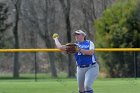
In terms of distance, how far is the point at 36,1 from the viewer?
137 ft

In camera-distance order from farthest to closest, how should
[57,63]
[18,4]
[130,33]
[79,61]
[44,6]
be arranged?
[44,6], [18,4], [57,63], [130,33], [79,61]

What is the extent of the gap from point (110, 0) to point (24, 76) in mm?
15628

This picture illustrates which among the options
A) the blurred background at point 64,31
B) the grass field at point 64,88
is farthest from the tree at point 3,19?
the grass field at point 64,88

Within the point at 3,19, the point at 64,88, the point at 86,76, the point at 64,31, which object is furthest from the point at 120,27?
the point at 86,76

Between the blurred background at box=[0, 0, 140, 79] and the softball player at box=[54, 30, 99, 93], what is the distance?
15.2 metres

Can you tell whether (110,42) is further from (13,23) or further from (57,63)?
(13,23)

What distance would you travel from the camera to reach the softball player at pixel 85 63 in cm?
1153

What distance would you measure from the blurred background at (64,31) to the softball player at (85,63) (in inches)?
599

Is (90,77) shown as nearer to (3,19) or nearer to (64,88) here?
(64,88)

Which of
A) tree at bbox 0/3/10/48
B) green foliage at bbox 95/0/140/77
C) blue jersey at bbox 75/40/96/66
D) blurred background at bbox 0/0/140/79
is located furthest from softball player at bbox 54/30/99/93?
tree at bbox 0/3/10/48

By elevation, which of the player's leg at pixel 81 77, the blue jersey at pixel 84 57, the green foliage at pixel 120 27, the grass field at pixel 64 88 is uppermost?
the green foliage at pixel 120 27

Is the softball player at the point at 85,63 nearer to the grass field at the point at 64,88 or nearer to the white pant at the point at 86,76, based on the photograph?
the white pant at the point at 86,76

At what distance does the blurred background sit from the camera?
2870 centimetres

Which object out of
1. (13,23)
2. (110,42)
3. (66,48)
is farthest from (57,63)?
(66,48)
